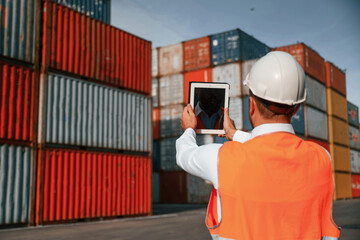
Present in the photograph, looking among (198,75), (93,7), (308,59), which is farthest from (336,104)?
(93,7)

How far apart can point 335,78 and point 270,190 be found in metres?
37.3

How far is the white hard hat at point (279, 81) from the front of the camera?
4.88 ft

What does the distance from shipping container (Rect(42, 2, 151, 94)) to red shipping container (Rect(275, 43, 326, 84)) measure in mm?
15976

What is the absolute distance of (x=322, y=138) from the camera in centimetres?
3275

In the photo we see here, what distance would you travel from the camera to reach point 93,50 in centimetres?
1500

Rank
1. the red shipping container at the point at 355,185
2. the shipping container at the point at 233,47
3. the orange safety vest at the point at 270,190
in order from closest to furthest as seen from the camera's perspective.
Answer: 1. the orange safety vest at the point at 270,190
2. the shipping container at the point at 233,47
3. the red shipping container at the point at 355,185

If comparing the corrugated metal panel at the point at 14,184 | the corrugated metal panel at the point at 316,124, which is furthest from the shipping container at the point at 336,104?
the corrugated metal panel at the point at 14,184

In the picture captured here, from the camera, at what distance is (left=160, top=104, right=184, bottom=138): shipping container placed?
2858 centimetres

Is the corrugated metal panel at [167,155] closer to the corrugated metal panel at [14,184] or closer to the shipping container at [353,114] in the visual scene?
the corrugated metal panel at [14,184]

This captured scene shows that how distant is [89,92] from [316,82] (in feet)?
75.8

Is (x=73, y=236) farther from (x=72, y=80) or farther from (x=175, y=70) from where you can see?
(x=175, y=70)

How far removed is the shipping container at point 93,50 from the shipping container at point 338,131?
75.6 feet

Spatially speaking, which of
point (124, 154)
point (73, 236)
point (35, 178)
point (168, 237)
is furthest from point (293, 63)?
point (124, 154)

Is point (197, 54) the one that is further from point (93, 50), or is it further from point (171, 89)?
point (93, 50)
